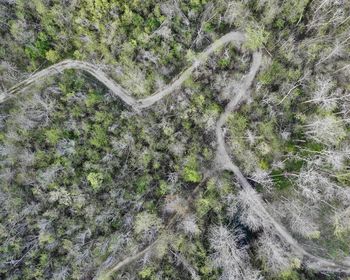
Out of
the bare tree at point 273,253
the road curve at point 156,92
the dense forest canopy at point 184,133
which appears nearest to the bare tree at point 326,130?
the dense forest canopy at point 184,133

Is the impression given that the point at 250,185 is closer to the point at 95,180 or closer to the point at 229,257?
the point at 229,257

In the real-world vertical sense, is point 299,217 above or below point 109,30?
below

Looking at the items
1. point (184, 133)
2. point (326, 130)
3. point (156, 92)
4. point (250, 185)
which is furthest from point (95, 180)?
point (326, 130)

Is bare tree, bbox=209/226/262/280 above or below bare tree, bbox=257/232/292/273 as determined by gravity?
above

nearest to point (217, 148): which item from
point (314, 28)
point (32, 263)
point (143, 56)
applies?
point (143, 56)

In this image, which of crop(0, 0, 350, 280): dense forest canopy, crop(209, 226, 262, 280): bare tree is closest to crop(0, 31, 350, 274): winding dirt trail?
crop(0, 0, 350, 280): dense forest canopy

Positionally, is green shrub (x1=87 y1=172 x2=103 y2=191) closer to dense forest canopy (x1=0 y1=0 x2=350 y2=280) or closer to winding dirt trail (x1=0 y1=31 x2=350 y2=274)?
dense forest canopy (x1=0 y1=0 x2=350 y2=280)

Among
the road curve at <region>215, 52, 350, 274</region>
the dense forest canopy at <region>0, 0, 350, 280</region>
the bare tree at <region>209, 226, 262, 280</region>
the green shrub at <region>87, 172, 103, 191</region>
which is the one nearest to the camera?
the bare tree at <region>209, 226, 262, 280</region>

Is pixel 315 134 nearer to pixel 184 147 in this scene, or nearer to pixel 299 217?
pixel 299 217

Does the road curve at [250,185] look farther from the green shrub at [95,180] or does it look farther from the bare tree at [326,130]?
the green shrub at [95,180]
